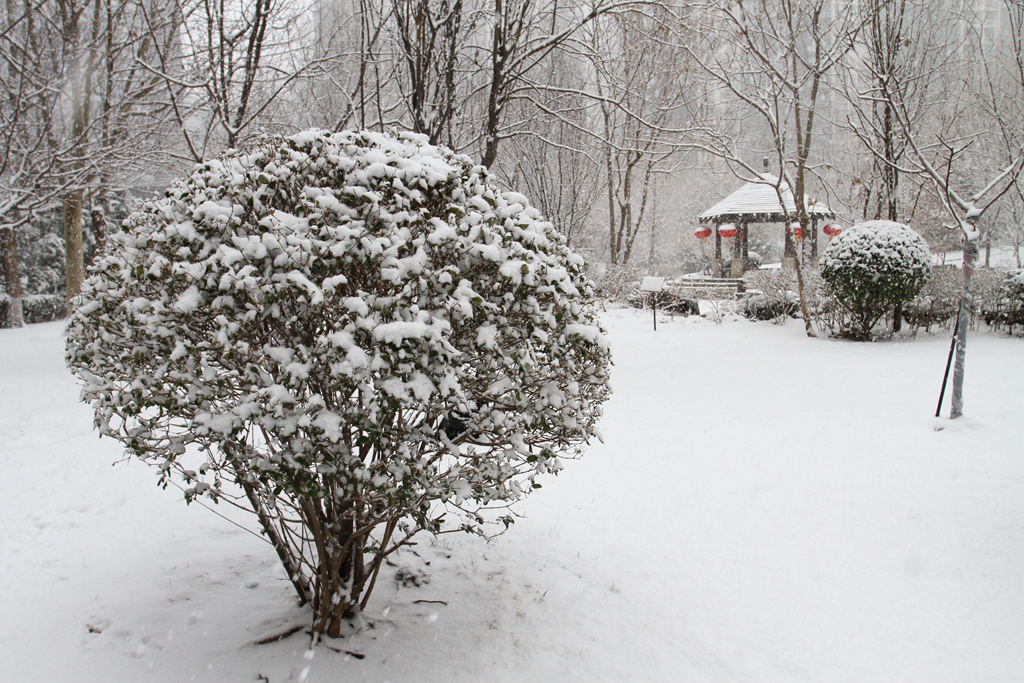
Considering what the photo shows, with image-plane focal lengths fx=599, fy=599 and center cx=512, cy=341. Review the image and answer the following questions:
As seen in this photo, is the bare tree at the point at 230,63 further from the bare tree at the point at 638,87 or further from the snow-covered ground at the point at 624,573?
Answer: the bare tree at the point at 638,87

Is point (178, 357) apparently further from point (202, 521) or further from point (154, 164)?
point (154, 164)

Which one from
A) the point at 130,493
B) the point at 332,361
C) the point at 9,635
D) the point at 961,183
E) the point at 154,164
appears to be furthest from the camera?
the point at 961,183

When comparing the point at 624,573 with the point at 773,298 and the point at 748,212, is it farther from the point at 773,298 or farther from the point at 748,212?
the point at 748,212

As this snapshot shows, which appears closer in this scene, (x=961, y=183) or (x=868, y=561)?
(x=868, y=561)

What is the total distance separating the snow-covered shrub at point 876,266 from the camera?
9734mm

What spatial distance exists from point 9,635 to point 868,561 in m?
4.46

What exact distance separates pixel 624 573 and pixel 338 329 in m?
2.31

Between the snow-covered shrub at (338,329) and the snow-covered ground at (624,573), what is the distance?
23.1 inches

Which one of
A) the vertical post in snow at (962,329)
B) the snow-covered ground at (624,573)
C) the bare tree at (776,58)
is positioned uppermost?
the bare tree at (776,58)

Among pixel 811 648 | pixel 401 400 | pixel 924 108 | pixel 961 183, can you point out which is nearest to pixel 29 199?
pixel 401 400

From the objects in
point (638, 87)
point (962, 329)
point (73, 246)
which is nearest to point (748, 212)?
point (638, 87)

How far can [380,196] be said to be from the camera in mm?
2258

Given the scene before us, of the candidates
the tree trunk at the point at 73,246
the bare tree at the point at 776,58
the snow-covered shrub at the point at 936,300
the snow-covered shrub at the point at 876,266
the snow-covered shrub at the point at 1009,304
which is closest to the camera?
the snow-covered shrub at the point at 876,266

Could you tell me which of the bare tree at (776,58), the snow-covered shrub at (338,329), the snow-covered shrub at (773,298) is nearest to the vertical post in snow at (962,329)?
the bare tree at (776,58)
